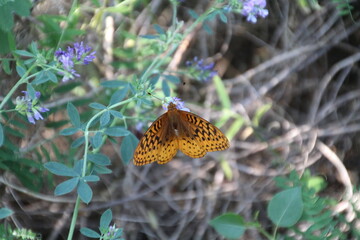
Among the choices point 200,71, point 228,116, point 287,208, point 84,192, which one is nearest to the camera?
point 287,208

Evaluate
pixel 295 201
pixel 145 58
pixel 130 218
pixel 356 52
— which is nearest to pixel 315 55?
pixel 356 52

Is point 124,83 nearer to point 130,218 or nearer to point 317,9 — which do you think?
point 130,218

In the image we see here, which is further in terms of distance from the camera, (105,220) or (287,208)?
(105,220)

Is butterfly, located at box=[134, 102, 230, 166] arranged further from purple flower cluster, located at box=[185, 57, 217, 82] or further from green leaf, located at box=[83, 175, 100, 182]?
purple flower cluster, located at box=[185, 57, 217, 82]

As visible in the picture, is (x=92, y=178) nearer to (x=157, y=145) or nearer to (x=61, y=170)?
(x=61, y=170)

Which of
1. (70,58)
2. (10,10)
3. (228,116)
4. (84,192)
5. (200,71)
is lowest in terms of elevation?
(228,116)

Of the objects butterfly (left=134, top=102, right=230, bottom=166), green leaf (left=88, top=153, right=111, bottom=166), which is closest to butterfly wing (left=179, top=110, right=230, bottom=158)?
butterfly (left=134, top=102, right=230, bottom=166)

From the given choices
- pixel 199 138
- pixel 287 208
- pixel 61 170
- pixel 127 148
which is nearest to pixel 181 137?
pixel 199 138

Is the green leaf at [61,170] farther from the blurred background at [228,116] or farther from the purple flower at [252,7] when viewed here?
the purple flower at [252,7]
